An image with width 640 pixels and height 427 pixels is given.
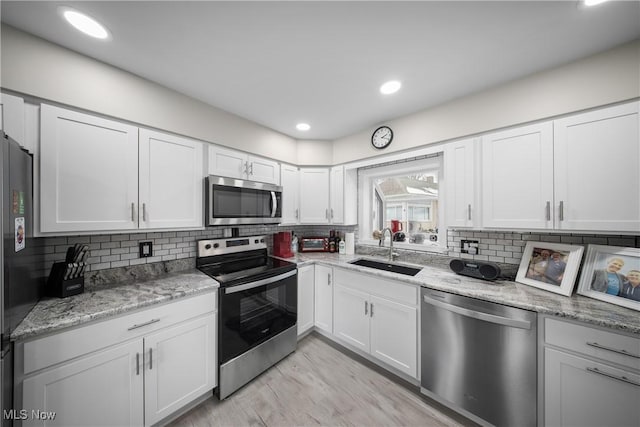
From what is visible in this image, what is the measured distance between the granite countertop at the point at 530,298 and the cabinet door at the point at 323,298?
1.56 feet

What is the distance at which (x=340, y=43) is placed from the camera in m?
1.34

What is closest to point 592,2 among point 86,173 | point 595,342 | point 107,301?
point 595,342

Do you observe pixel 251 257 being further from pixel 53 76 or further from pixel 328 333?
pixel 53 76

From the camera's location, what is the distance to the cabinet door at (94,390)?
1.06m

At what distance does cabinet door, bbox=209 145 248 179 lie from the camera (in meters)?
2.06


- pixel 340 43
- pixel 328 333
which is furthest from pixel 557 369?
pixel 340 43

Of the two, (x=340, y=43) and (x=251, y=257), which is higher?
(x=340, y=43)

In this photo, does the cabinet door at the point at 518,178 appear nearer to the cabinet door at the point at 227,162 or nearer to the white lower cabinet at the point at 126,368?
the cabinet door at the point at 227,162

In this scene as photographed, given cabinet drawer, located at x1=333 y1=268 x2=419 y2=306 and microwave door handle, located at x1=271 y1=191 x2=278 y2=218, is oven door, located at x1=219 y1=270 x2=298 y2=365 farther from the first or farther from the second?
microwave door handle, located at x1=271 y1=191 x2=278 y2=218

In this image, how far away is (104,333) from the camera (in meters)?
1.21

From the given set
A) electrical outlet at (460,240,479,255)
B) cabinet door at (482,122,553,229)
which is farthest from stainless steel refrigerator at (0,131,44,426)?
electrical outlet at (460,240,479,255)

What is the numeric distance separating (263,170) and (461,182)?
202 centimetres

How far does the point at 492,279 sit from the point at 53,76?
335 cm
